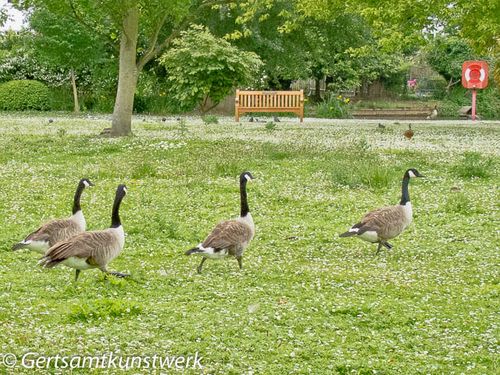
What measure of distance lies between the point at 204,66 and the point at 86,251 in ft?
122

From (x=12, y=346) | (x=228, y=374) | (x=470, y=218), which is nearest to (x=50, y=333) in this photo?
(x=12, y=346)

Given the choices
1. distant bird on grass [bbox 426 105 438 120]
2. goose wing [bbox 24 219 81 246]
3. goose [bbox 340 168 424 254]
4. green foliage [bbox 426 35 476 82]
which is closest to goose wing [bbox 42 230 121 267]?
goose wing [bbox 24 219 81 246]

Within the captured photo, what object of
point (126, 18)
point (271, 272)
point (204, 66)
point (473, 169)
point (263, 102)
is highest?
point (126, 18)

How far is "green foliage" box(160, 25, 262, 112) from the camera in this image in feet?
149

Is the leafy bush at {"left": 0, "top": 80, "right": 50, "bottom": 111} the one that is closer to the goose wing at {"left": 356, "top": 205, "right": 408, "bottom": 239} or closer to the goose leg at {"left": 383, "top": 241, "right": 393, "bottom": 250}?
the goose leg at {"left": 383, "top": 241, "right": 393, "bottom": 250}

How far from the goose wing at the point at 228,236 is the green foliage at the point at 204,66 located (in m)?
34.9

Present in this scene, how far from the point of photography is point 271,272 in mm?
10344

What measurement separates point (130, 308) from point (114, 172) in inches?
414

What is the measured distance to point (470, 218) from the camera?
13992mm

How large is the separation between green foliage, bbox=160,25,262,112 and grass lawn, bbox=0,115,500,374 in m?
24.3

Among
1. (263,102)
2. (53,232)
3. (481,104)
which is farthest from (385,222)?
(481,104)

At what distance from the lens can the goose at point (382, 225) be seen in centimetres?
1113

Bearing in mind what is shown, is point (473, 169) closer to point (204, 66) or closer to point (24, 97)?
point (204, 66)

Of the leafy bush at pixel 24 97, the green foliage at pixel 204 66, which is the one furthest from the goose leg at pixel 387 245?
the leafy bush at pixel 24 97
